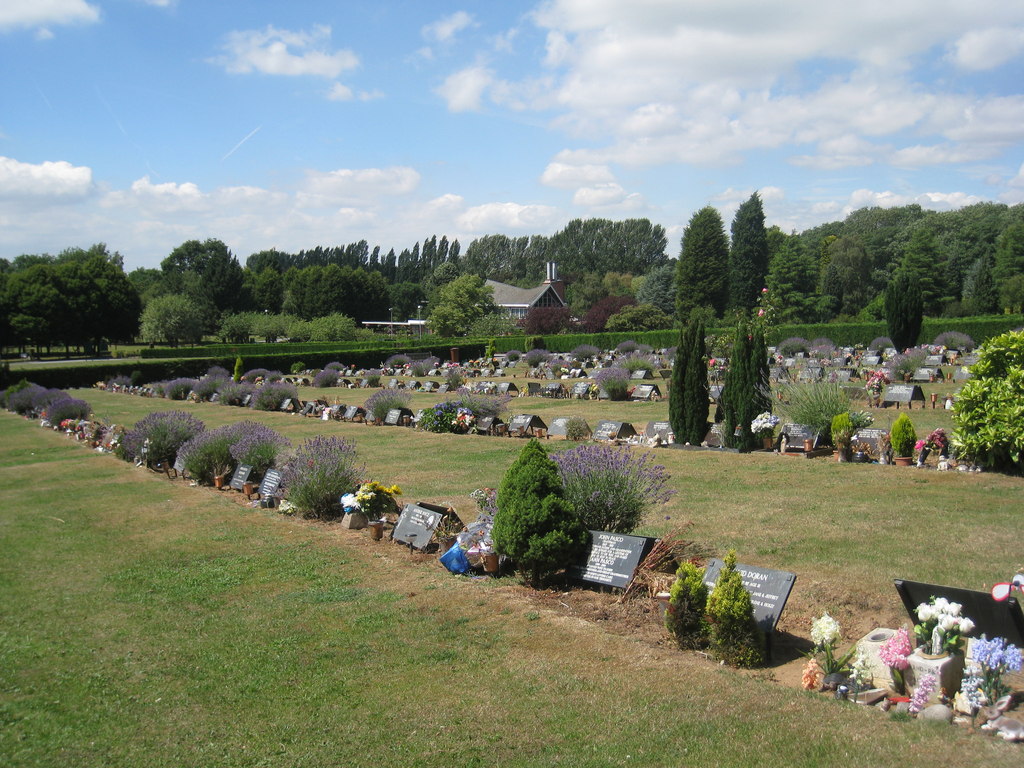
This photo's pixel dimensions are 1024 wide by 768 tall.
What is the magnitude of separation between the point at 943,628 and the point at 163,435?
13949 mm

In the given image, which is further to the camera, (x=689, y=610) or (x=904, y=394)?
(x=904, y=394)

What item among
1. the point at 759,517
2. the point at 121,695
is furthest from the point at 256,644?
the point at 759,517

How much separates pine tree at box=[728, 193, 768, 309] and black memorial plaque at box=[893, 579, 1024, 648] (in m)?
64.4

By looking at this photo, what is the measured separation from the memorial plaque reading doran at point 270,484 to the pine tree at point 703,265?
5690 centimetres

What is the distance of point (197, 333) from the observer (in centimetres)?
7156

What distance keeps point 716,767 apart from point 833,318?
215ft

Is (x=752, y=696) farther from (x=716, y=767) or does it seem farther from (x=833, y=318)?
(x=833, y=318)

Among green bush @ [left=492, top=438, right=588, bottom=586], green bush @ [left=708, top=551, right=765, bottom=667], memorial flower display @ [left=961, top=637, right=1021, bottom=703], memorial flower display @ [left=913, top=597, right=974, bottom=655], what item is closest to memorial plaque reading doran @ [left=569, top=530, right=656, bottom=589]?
green bush @ [left=492, top=438, right=588, bottom=586]

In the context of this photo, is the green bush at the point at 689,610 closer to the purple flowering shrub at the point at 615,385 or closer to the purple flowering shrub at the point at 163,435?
the purple flowering shrub at the point at 163,435

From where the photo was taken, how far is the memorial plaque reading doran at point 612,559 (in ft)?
22.9

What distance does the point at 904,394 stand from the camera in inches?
730

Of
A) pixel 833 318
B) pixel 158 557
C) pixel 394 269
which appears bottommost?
pixel 158 557

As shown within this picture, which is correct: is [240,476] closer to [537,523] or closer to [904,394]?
[537,523]

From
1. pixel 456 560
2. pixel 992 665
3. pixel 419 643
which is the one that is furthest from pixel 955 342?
pixel 419 643
